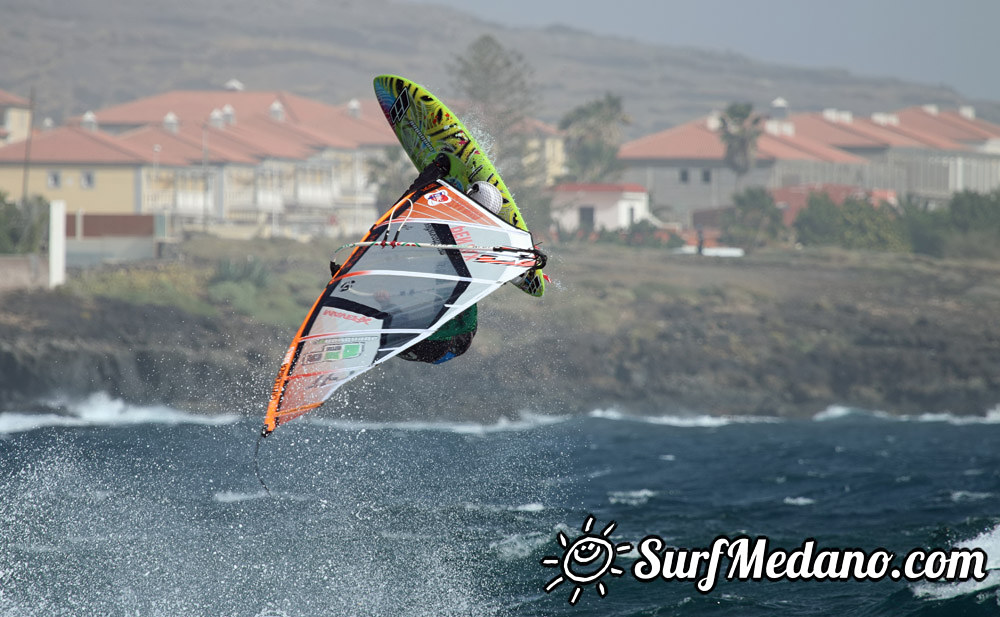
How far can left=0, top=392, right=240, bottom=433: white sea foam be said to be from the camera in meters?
48.8

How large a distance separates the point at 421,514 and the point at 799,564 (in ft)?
28.3

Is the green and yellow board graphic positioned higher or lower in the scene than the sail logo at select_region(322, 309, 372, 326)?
higher

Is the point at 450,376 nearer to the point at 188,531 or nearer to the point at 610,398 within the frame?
the point at 610,398

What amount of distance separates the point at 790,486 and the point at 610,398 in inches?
972

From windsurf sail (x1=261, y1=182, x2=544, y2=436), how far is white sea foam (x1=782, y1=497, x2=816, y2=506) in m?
24.3

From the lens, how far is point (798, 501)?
1523 inches

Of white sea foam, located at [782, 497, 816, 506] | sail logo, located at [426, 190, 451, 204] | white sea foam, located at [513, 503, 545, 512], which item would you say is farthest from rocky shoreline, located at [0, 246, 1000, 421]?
sail logo, located at [426, 190, 451, 204]

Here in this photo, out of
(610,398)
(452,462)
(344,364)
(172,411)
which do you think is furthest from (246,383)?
(344,364)

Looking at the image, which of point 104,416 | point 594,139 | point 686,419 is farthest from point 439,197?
point 594,139

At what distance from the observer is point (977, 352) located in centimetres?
7206

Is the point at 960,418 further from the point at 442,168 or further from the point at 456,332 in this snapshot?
the point at 456,332

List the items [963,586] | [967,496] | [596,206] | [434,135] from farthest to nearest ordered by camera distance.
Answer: [596,206], [967,496], [963,586], [434,135]

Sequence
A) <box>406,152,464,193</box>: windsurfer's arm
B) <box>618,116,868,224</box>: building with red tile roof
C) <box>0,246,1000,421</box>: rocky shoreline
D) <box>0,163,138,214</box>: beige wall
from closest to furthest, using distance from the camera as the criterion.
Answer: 1. <box>406,152,464,193</box>: windsurfer's arm
2. <box>0,246,1000,421</box>: rocky shoreline
3. <box>0,163,138,214</box>: beige wall
4. <box>618,116,868,224</box>: building with red tile roof

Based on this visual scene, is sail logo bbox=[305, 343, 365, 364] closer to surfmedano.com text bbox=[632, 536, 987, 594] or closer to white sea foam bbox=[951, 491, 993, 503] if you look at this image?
surfmedano.com text bbox=[632, 536, 987, 594]
